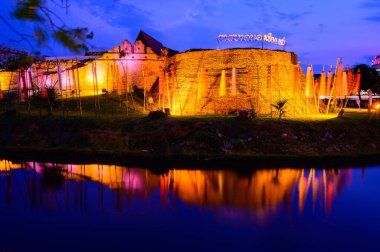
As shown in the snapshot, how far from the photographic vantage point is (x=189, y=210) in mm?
8844

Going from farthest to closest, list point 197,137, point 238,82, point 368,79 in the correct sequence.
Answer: point 368,79
point 238,82
point 197,137

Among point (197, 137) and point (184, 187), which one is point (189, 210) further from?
point (197, 137)

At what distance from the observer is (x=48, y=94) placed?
2039 centimetres

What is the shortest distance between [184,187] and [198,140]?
17.2 feet

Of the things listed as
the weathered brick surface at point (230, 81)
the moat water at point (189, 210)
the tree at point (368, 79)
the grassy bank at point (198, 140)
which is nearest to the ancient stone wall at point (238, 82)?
the weathered brick surface at point (230, 81)

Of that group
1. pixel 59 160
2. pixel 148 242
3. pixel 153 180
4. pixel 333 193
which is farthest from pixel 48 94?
pixel 333 193

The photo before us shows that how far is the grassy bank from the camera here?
1477 centimetres

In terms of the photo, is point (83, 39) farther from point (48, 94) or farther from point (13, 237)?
point (48, 94)

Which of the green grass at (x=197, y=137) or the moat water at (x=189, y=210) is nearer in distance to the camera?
the moat water at (x=189, y=210)

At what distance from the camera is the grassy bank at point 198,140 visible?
1477 cm

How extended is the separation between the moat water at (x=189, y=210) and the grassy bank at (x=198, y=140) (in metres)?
2.04

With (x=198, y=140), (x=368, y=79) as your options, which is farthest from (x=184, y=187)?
(x=368, y=79)

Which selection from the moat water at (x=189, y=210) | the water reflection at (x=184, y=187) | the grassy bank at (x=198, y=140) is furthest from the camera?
the grassy bank at (x=198, y=140)

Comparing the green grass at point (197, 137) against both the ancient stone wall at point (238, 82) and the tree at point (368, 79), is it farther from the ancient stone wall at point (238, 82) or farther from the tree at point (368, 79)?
the tree at point (368, 79)
